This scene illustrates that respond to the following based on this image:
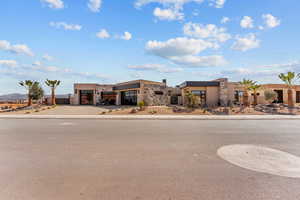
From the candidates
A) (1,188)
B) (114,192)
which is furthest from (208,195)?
(1,188)

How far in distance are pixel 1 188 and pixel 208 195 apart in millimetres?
4292

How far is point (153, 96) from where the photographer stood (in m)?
27.9

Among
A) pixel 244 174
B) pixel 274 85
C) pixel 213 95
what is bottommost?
pixel 244 174

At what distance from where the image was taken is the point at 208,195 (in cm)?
290

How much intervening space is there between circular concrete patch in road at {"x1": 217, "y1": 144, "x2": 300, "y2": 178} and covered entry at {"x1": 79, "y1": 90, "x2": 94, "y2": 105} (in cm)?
3149

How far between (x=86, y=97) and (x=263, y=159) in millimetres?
33527

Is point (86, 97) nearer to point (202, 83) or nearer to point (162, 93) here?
point (162, 93)

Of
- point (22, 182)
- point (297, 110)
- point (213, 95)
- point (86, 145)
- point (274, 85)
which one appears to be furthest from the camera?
point (274, 85)

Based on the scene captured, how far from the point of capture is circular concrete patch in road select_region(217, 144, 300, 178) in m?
3.94

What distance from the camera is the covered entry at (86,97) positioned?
108 ft

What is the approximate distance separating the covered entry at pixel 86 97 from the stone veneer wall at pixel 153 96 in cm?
1329

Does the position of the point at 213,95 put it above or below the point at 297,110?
above

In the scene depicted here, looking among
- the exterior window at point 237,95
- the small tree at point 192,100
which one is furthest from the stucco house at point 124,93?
the exterior window at point 237,95

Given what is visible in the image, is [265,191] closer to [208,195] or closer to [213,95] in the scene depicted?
[208,195]
